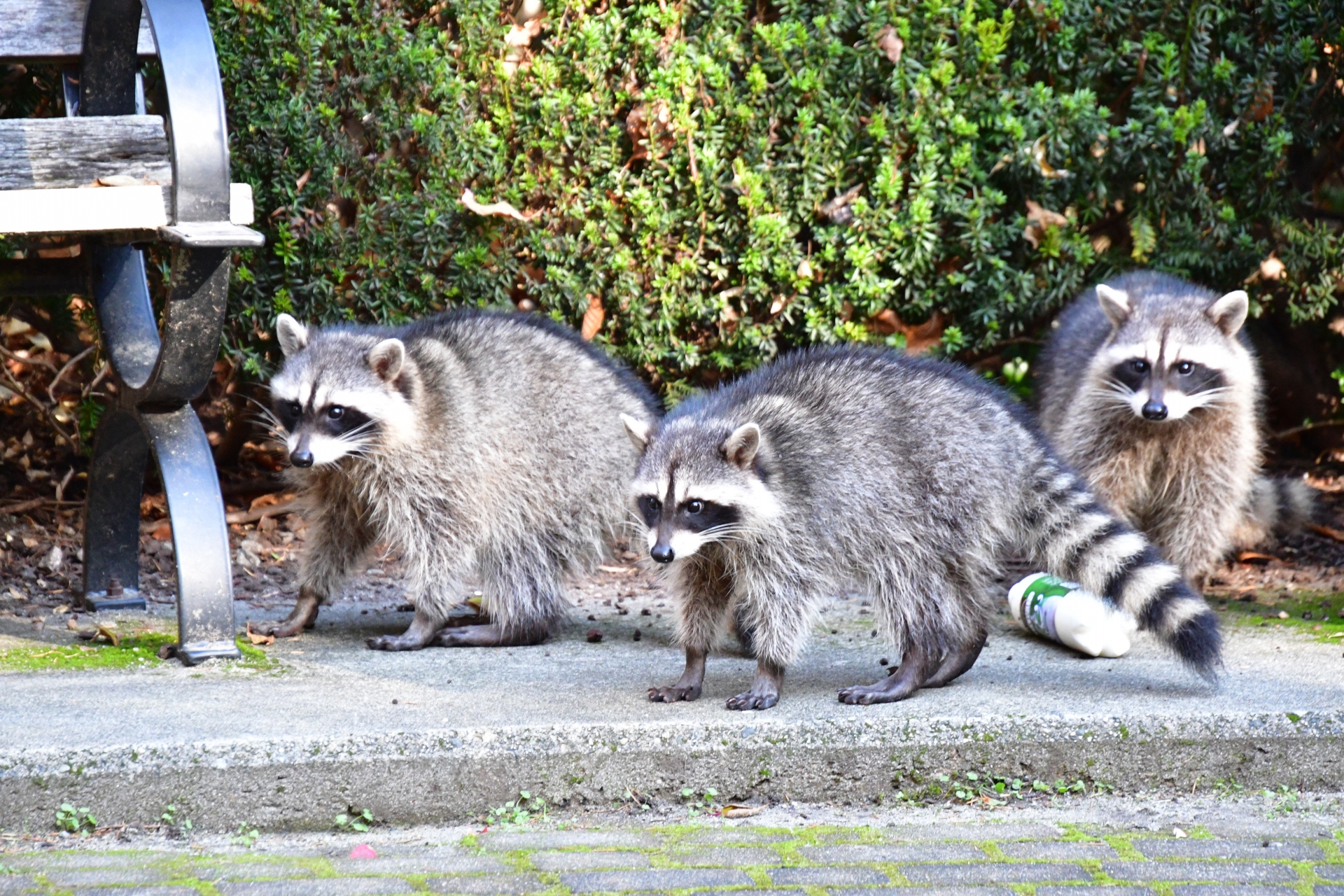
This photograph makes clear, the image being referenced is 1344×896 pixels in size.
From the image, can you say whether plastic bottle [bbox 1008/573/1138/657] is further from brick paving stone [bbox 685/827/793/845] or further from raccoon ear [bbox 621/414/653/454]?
brick paving stone [bbox 685/827/793/845]

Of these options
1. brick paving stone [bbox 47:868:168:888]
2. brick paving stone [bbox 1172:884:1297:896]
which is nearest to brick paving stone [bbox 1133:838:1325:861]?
brick paving stone [bbox 1172:884:1297:896]

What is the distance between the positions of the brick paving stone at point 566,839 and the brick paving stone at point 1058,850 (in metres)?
0.74

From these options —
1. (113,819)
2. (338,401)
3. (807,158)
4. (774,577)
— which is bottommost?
(113,819)

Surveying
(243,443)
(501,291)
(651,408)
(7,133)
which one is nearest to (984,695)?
(651,408)

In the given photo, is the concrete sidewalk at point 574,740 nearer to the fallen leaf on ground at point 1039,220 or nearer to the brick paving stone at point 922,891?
the brick paving stone at point 922,891

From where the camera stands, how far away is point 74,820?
299 centimetres

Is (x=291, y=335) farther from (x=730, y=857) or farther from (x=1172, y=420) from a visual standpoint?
(x=1172, y=420)

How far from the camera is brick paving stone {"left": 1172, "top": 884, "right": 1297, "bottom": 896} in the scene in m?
2.70

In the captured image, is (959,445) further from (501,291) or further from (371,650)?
(501,291)

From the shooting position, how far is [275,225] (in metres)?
5.34

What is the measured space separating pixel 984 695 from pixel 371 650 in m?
1.82

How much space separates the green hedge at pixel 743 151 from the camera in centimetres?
509

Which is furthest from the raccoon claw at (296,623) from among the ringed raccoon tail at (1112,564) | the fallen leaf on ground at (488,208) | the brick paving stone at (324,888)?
the ringed raccoon tail at (1112,564)

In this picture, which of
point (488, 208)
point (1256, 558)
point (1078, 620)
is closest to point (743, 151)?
point (488, 208)
